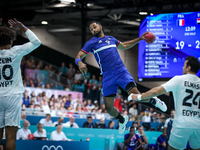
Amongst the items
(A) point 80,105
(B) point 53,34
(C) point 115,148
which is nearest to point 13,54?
(C) point 115,148

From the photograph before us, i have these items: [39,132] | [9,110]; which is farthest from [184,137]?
[39,132]

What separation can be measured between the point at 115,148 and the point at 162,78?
334 centimetres

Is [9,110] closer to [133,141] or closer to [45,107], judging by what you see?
[133,141]

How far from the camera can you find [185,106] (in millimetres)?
4879

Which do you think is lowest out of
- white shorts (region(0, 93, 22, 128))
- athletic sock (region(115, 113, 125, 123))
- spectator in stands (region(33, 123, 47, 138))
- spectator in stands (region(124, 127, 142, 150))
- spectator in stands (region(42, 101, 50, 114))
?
spectator in stands (region(124, 127, 142, 150))

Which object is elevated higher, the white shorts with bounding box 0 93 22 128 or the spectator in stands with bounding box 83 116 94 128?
the white shorts with bounding box 0 93 22 128

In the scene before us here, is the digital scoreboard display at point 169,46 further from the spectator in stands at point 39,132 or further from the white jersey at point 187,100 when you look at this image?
the white jersey at point 187,100

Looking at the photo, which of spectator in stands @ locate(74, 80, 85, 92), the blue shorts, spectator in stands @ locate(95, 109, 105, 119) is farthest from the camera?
spectator in stands @ locate(74, 80, 85, 92)

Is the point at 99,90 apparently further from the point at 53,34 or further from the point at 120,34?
the point at 53,34

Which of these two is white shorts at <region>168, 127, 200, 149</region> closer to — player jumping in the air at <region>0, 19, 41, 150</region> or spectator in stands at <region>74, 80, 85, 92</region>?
player jumping in the air at <region>0, 19, 41, 150</region>

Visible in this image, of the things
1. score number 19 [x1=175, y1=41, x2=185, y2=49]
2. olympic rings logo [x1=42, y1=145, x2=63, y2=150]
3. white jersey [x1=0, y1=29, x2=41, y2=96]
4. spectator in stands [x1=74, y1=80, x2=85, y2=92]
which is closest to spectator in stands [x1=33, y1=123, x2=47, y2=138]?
olympic rings logo [x1=42, y1=145, x2=63, y2=150]

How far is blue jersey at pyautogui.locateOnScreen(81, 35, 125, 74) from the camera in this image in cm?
679

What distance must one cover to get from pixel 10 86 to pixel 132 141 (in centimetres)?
798

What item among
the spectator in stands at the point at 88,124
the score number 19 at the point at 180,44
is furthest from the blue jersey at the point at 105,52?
the spectator in stands at the point at 88,124
